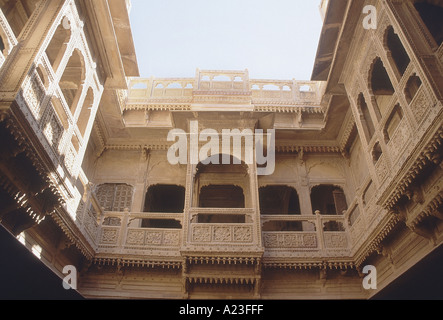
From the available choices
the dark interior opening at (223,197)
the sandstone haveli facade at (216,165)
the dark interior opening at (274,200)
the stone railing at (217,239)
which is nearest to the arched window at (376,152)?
the sandstone haveli facade at (216,165)

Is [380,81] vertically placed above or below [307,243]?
above

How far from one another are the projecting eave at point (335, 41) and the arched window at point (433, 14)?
4.11 ft

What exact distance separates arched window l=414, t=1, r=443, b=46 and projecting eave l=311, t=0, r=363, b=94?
125cm

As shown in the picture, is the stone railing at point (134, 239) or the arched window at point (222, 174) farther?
the arched window at point (222, 174)

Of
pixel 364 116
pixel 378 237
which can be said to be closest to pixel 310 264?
pixel 378 237

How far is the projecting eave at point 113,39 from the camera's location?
866 centimetres

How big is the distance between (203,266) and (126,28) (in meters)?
6.53

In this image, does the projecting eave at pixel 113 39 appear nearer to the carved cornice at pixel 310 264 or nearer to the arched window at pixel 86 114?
the arched window at pixel 86 114

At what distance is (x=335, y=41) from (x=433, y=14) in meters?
2.30

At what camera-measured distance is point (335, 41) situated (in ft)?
31.6

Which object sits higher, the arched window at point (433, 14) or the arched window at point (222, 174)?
the arched window at point (433, 14)

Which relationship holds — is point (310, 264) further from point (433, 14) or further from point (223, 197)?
point (433, 14)

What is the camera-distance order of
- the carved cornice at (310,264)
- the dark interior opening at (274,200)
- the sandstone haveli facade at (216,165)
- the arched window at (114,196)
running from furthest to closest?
1. the dark interior opening at (274,200)
2. the arched window at (114,196)
3. the carved cornice at (310,264)
4. the sandstone haveli facade at (216,165)

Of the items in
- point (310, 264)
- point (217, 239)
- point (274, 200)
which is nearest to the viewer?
point (217, 239)
